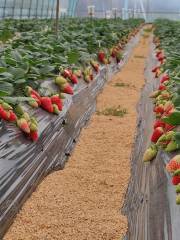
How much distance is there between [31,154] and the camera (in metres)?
3.77

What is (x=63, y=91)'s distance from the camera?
17.1 feet

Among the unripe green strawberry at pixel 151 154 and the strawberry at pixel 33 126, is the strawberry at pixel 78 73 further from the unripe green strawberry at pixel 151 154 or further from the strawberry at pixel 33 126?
the unripe green strawberry at pixel 151 154

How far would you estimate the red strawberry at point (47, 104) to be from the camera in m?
4.29

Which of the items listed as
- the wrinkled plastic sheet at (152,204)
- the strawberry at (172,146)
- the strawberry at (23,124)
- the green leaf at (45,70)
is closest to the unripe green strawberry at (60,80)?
the green leaf at (45,70)

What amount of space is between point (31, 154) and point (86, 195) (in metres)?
0.55

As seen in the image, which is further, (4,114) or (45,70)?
(45,70)

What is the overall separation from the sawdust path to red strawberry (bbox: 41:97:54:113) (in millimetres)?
584

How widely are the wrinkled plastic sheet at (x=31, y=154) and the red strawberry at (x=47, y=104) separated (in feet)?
0.16

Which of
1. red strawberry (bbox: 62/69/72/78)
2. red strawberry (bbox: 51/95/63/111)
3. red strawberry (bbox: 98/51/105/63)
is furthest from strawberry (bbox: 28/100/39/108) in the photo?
red strawberry (bbox: 98/51/105/63)

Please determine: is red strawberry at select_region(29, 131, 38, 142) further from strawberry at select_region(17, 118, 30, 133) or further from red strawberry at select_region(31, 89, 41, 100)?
red strawberry at select_region(31, 89, 41, 100)

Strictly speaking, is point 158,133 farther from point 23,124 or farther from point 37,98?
point 37,98

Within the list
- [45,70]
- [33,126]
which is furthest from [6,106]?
[45,70]

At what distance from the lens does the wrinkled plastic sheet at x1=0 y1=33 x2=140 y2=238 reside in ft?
A: 10.7

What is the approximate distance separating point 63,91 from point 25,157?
66.1 inches
